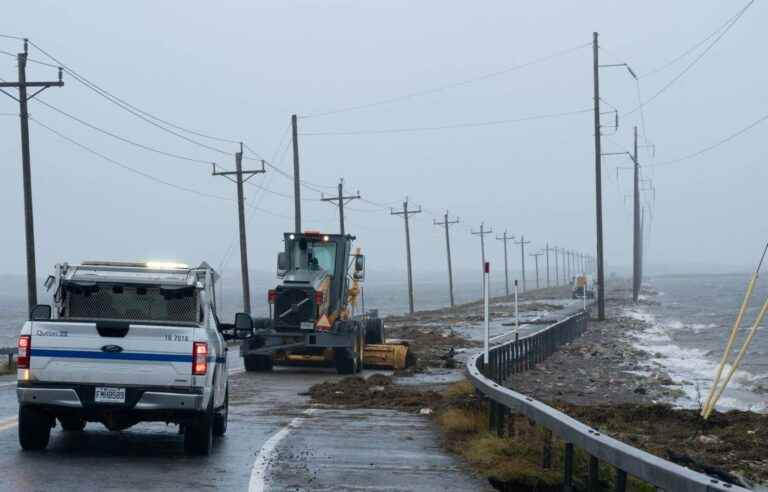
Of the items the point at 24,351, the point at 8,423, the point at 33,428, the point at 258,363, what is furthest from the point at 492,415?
the point at 258,363

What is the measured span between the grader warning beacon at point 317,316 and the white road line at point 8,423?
11.0 metres

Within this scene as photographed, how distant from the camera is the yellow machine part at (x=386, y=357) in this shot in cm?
3069

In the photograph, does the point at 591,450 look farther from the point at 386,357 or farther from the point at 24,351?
the point at 386,357

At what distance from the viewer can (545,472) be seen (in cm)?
1159

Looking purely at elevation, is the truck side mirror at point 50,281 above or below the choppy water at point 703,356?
above

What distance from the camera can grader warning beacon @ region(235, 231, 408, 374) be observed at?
28.1 metres

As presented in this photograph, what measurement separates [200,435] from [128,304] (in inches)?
71.0

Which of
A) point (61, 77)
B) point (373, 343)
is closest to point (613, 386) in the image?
point (373, 343)

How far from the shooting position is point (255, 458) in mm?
13461

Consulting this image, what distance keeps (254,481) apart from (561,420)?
3.06 meters

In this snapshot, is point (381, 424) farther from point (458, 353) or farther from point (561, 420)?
point (458, 353)

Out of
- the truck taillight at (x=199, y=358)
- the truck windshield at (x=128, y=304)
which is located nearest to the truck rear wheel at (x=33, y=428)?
the truck windshield at (x=128, y=304)

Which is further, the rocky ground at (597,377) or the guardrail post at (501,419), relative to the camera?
the rocky ground at (597,377)

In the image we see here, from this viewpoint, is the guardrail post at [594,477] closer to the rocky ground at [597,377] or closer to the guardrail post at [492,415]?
the guardrail post at [492,415]
